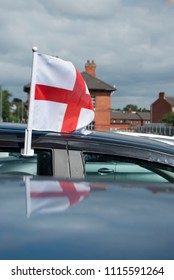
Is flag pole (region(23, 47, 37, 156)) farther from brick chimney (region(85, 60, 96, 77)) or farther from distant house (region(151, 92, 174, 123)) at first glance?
distant house (region(151, 92, 174, 123))

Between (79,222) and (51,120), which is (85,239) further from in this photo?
(51,120)

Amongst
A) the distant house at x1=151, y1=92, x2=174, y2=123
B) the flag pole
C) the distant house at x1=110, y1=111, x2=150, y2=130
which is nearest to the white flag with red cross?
the flag pole

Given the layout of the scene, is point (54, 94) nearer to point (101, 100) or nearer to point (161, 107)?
point (101, 100)

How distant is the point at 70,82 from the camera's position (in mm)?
3328

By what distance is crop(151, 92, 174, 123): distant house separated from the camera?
104 metres

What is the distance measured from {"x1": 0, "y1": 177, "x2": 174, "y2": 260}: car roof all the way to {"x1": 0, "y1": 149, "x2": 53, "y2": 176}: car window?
0.84 m

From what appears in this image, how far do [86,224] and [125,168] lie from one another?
1.78 meters

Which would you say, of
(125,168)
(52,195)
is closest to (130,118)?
(125,168)

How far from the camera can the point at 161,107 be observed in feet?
353

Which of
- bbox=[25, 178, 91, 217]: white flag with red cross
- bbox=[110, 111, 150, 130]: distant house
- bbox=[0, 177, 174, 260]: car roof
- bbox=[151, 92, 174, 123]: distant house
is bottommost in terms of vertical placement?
bbox=[0, 177, 174, 260]: car roof

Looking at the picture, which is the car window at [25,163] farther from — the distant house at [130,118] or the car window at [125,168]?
the distant house at [130,118]

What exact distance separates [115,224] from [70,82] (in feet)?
6.29

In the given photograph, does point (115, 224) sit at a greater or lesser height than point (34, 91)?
lesser
